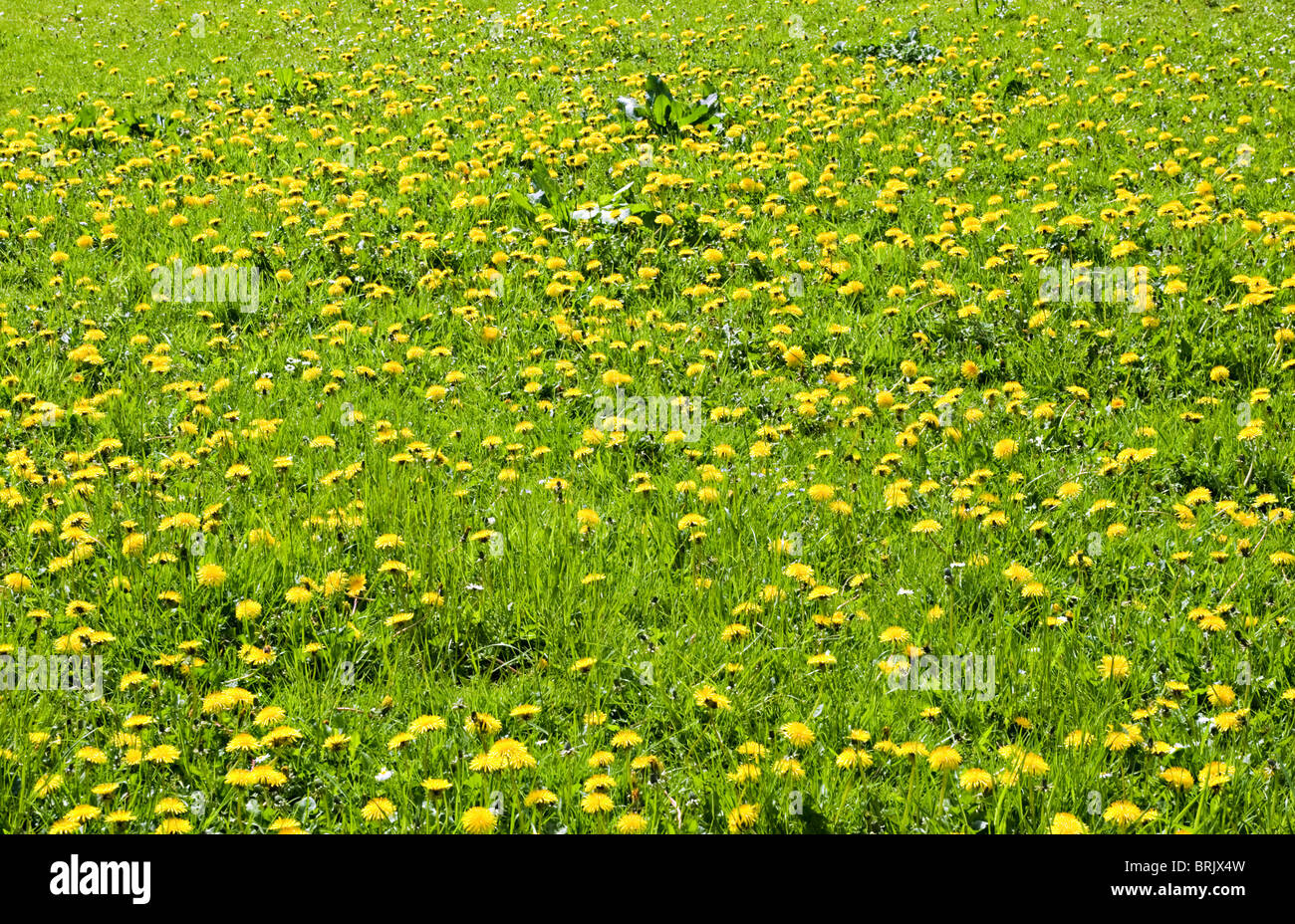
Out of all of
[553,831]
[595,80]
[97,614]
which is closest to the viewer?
[553,831]

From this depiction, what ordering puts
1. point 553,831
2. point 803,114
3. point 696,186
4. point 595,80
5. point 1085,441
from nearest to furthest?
point 553,831 < point 1085,441 < point 696,186 < point 803,114 < point 595,80

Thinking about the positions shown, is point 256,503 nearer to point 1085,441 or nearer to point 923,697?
point 923,697

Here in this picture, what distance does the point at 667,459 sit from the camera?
17.4 feet

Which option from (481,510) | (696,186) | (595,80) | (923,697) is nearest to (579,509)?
(481,510)

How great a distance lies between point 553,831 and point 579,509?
179 centimetres

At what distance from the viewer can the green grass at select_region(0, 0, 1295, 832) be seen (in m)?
3.36

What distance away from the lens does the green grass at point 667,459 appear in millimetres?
3357

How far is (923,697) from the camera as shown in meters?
3.63

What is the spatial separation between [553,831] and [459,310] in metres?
4.24

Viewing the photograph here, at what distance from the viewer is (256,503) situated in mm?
4754

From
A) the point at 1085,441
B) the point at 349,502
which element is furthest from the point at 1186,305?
the point at 349,502

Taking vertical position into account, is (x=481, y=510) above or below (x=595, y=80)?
below

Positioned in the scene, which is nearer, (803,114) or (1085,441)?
(1085,441)

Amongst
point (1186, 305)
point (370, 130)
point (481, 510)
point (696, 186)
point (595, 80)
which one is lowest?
point (481, 510)
